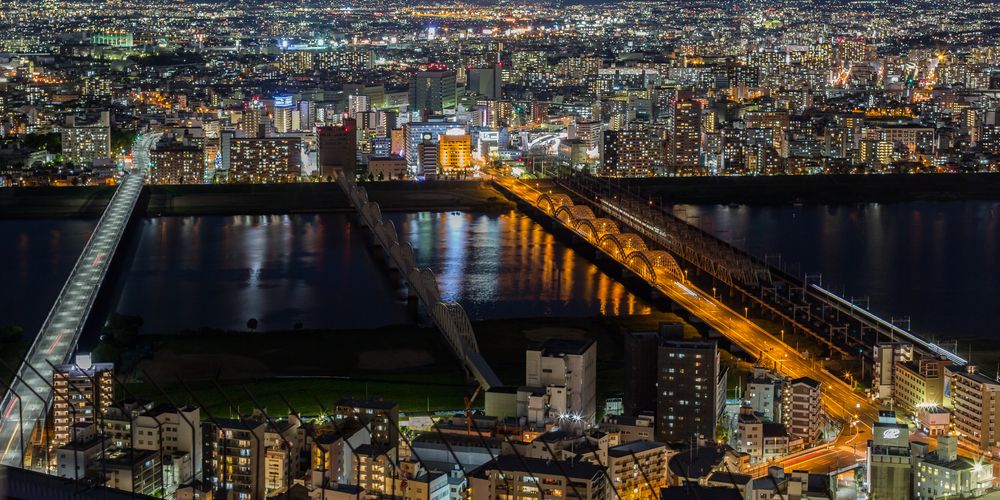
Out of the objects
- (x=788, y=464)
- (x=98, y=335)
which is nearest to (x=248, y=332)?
(x=98, y=335)

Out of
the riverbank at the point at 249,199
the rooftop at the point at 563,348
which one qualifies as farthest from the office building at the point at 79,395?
the riverbank at the point at 249,199

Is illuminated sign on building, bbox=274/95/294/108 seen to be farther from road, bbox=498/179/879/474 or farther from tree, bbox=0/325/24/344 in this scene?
tree, bbox=0/325/24/344

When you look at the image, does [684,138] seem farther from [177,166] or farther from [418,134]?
[177,166]

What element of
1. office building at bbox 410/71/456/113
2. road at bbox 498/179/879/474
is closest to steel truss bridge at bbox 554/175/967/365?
road at bbox 498/179/879/474

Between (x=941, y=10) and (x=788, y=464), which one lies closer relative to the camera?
(x=788, y=464)

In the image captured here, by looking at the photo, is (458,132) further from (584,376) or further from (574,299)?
(584,376)

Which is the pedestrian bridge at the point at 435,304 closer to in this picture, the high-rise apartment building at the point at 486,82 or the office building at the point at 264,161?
the office building at the point at 264,161
